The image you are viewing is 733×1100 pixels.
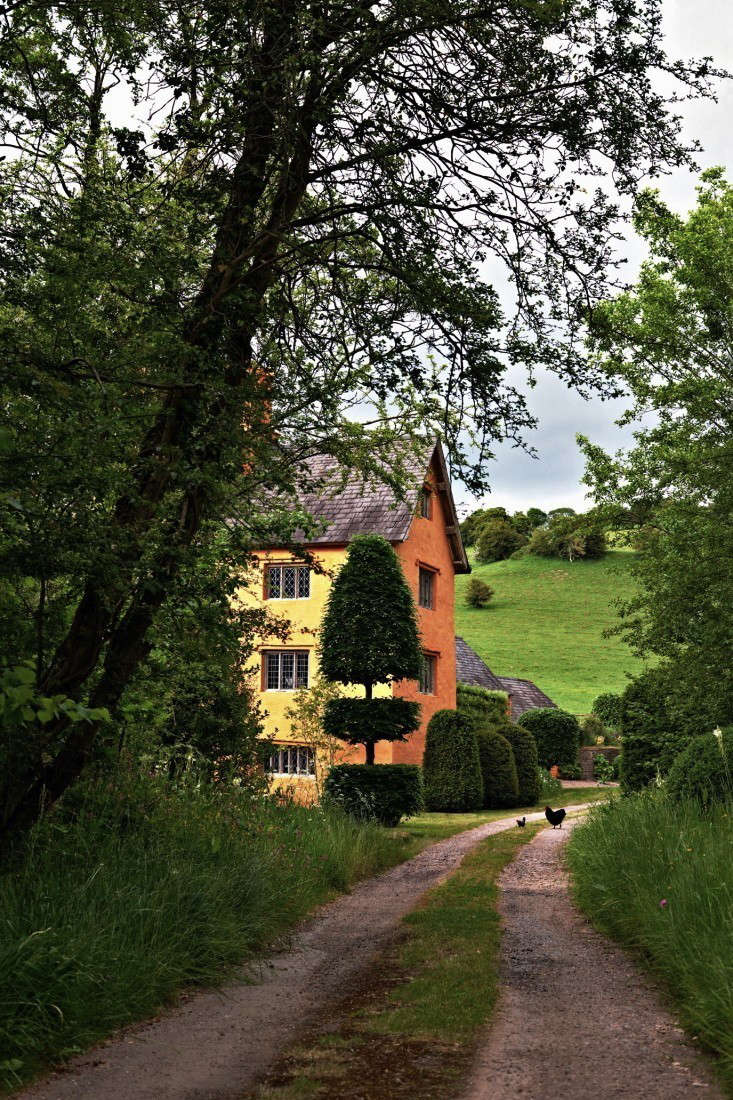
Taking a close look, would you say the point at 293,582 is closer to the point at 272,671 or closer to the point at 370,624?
the point at 272,671

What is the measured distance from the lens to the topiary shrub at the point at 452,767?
2788 centimetres

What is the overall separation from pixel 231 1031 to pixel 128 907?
Answer: 1.24 metres

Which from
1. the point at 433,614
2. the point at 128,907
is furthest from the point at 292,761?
the point at 128,907

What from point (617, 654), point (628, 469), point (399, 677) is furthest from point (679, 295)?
point (617, 654)

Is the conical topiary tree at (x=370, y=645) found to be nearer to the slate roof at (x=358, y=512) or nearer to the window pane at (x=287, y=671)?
the slate roof at (x=358, y=512)

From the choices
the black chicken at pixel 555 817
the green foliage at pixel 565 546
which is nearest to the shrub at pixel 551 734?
the black chicken at pixel 555 817

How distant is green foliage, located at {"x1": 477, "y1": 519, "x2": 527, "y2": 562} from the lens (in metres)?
109

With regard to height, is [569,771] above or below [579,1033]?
below

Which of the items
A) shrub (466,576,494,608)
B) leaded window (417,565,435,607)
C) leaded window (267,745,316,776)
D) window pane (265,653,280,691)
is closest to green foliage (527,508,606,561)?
shrub (466,576,494,608)

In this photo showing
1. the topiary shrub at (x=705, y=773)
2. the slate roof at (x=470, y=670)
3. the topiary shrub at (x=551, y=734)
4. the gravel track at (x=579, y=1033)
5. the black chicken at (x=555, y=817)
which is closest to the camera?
the gravel track at (x=579, y=1033)

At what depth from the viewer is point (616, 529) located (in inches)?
911

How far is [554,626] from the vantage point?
3290 inches

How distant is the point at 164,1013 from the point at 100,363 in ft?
15.4

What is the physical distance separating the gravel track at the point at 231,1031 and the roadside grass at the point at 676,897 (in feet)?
7.76
